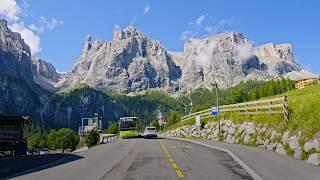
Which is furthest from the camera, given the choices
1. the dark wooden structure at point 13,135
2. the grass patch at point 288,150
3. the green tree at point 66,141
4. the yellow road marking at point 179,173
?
the green tree at point 66,141

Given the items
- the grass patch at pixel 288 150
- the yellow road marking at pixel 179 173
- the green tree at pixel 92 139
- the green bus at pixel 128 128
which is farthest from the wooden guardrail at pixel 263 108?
the green bus at pixel 128 128

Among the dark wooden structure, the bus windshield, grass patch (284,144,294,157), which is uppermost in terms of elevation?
the bus windshield

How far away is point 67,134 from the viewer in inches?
7677

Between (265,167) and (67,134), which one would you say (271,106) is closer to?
(265,167)

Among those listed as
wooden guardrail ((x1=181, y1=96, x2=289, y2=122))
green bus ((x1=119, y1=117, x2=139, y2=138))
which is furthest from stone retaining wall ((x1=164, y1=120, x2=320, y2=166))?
green bus ((x1=119, y1=117, x2=139, y2=138))

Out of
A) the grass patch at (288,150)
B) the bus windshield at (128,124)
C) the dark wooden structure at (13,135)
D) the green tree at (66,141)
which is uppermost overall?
the bus windshield at (128,124)

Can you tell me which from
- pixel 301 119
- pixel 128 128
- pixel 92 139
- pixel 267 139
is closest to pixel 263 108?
pixel 267 139

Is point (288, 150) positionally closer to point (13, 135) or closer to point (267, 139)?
point (267, 139)

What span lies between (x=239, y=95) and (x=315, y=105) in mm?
134764

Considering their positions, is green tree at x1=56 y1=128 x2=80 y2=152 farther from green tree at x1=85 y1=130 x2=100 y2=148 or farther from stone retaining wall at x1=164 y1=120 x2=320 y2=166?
stone retaining wall at x1=164 y1=120 x2=320 y2=166

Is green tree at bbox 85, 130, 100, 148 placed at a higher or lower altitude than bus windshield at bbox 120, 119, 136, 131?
lower

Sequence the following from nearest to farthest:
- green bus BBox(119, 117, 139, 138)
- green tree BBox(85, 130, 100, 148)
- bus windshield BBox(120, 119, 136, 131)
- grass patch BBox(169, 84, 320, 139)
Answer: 1. grass patch BBox(169, 84, 320, 139)
2. green tree BBox(85, 130, 100, 148)
3. green bus BBox(119, 117, 139, 138)
4. bus windshield BBox(120, 119, 136, 131)

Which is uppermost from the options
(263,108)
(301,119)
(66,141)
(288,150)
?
(263,108)

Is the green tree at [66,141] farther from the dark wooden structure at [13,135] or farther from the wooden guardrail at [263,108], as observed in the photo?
the dark wooden structure at [13,135]
